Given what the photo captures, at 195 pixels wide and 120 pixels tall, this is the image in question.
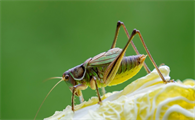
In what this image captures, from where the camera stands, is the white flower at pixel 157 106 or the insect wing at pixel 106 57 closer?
the white flower at pixel 157 106

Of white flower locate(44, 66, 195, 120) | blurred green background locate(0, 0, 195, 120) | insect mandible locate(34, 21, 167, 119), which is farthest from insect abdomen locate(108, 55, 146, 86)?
blurred green background locate(0, 0, 195, 120)

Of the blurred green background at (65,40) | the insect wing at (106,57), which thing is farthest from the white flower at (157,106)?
the blurred green background at (65,40)

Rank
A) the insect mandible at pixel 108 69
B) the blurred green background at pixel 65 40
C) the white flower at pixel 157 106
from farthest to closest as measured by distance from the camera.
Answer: the blurred green background at pixel 65 40 → the insect mandible at pixel 108 69 → the white flower at pixel 157 106

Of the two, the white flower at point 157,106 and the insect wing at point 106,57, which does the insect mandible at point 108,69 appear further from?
the white flower at point 157,106

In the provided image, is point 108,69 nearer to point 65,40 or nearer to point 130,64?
point 130,64

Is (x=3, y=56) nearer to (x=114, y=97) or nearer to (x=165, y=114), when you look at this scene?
(x=114, y=97)

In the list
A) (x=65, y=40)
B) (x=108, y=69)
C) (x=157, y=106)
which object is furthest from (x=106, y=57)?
(x=65, y=40)
